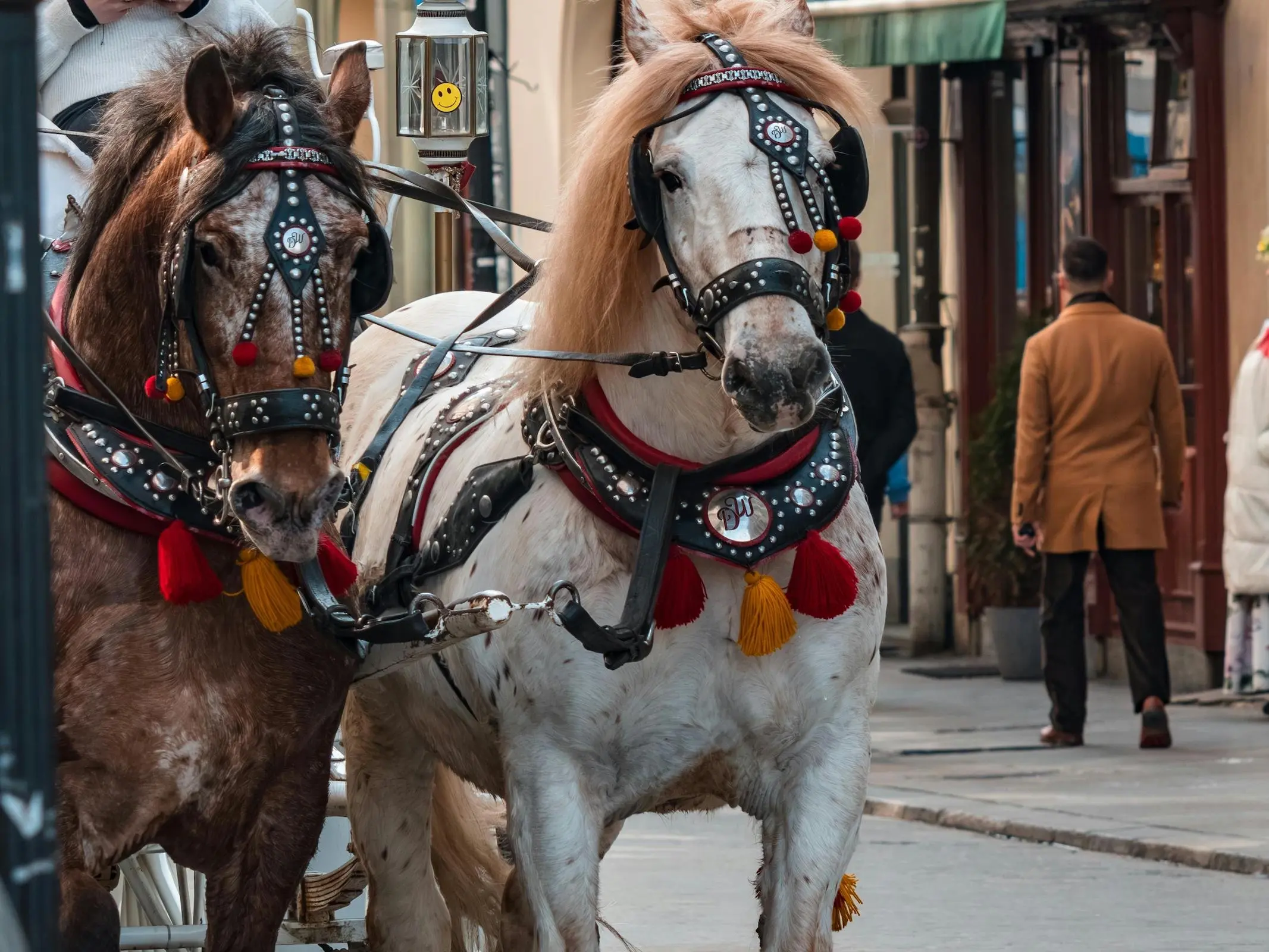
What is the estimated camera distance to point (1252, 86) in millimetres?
11922

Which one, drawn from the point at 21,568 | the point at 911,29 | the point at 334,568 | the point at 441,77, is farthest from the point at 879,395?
the point at 21,568

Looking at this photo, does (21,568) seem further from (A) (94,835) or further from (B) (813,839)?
(B) (813,839)

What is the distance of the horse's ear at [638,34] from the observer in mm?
4363

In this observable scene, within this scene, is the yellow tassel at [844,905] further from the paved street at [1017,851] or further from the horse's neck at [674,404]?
the paved street at [1017,851]

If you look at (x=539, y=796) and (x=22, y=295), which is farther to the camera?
(x=539, y=796)

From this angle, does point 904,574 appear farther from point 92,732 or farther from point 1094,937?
point 92,732

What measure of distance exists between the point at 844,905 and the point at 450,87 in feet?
10.4

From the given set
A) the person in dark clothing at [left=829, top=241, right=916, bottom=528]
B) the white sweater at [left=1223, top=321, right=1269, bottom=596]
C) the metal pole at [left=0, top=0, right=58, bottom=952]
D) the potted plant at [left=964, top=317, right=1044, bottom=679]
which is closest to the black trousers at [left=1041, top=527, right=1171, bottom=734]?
the white sweater at [left=1223, top=321, right=1269, bottom=596]

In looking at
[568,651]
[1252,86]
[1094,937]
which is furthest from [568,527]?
Result: [1252,86]

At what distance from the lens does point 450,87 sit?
683 centimetres

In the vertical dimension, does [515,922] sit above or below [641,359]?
below

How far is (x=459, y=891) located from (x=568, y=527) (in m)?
1.63

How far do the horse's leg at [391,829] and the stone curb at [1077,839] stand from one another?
11.2 ft

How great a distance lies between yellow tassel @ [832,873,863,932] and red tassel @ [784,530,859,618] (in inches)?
23.1
